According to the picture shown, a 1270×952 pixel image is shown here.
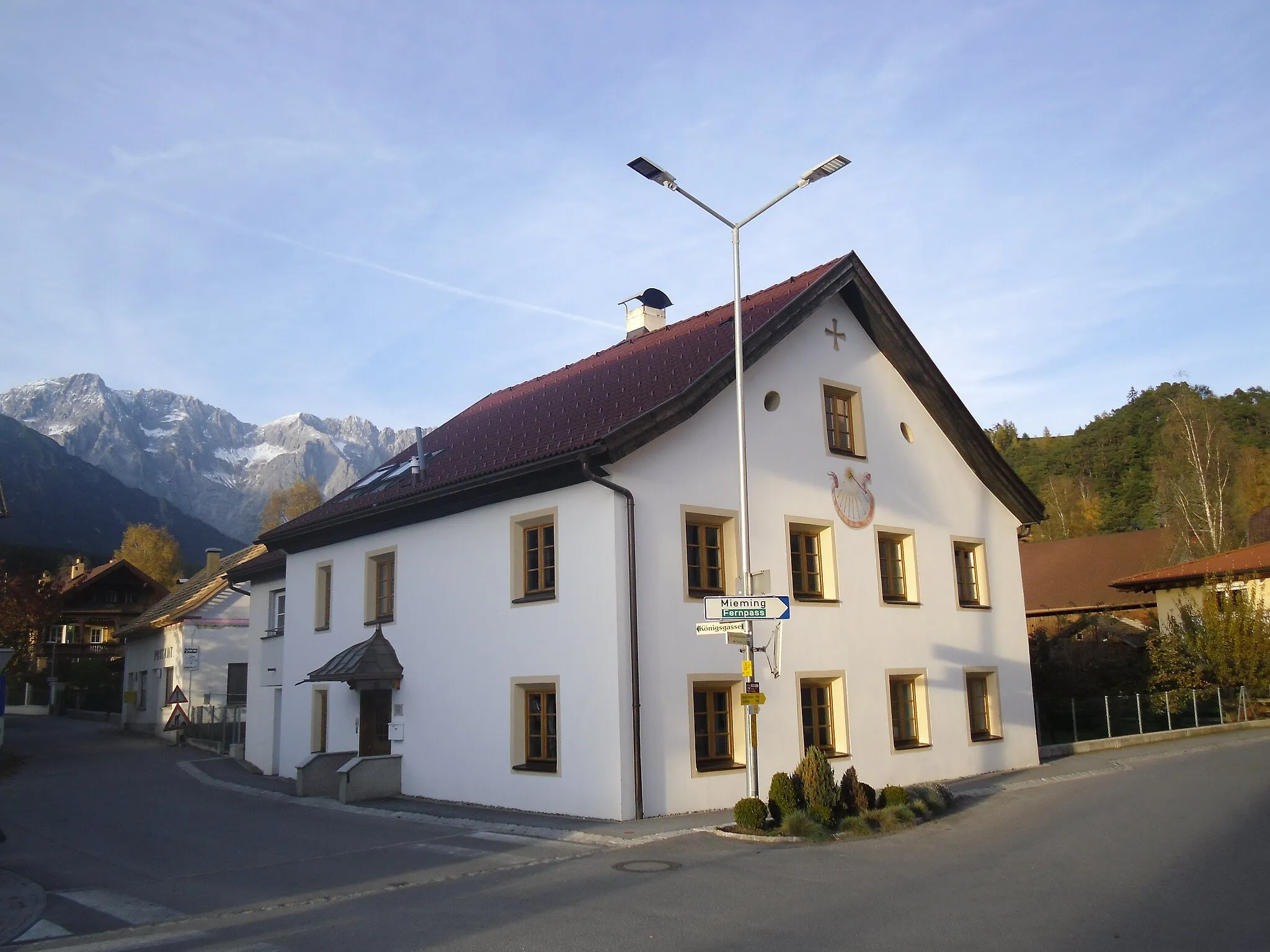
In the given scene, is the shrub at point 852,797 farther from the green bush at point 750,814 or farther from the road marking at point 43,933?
the road marking at point 43,933

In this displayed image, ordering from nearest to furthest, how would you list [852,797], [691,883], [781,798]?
[691,883] → [781,798] → [852,797]

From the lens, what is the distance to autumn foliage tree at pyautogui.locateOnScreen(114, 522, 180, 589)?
82.0 m

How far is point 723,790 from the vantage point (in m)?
16.0

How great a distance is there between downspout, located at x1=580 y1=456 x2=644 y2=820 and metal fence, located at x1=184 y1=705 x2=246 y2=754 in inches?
764

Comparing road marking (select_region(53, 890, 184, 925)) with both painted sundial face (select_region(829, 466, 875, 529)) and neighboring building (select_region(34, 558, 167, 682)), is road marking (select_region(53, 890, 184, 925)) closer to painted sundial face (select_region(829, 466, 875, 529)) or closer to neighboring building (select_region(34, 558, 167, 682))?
painted sundial face (select_region(829, 466, 875, 529))

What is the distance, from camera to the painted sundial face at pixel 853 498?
1922 centimetres

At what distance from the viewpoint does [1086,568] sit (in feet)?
168

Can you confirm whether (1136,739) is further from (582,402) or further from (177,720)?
(177,720)

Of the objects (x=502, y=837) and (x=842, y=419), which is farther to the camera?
(x=842, y=419)

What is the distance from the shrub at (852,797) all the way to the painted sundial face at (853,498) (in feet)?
20.0

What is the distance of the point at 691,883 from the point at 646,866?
3.82ft

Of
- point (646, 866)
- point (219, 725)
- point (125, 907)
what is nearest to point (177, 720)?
point (219, 725)

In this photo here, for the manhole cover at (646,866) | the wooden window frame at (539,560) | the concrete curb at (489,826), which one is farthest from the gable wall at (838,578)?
the manhole cover at (646,866)

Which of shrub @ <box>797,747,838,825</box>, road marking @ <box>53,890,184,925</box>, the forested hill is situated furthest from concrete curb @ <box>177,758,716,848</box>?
the forested hill
